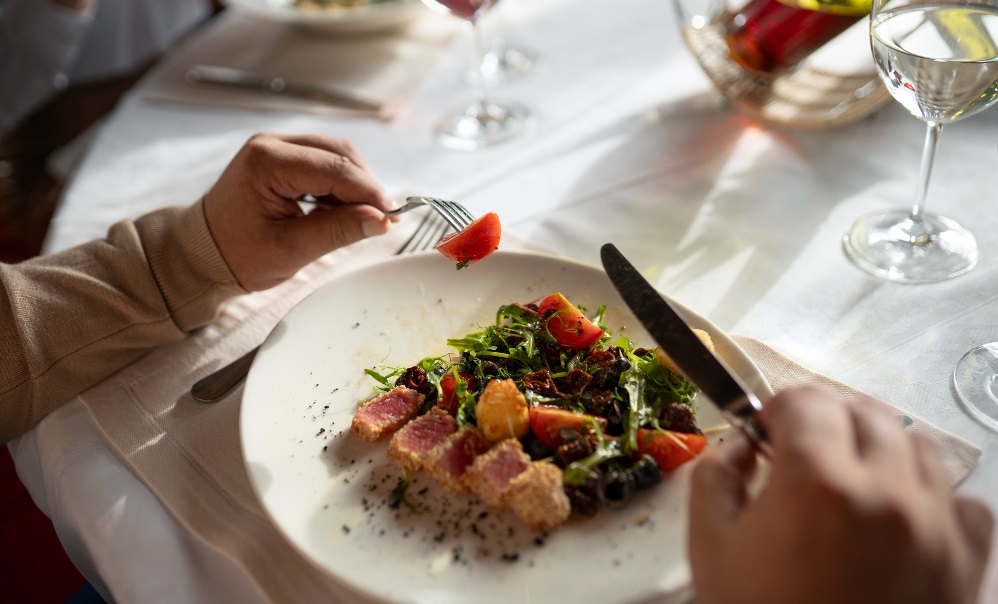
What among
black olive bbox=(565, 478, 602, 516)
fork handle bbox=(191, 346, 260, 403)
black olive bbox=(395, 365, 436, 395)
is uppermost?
black olive bbox=(395, 365, 436, 395)

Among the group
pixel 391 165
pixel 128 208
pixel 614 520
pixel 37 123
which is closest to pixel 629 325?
pixel 614 520

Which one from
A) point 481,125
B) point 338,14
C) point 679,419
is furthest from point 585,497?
point 338,14

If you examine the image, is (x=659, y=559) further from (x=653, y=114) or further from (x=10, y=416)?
(x=653, y=114)

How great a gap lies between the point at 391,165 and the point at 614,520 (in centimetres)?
107

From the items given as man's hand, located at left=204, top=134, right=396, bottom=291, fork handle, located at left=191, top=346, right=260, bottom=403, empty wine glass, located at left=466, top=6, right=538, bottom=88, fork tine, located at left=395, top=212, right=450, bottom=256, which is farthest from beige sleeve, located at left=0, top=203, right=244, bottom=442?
empty wine glass, located at left=466, top=6, right=538, bottom=88

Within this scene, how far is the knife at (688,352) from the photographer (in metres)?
0.78

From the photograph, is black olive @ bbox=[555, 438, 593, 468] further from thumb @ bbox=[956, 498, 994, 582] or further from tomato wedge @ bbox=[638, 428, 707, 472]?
thumb @ bbox=[956, 498, 994, 582]

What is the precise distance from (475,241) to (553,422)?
301 millimetres

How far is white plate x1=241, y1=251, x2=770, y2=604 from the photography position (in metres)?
0.75

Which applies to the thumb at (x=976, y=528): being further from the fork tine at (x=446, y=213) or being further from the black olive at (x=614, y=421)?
the fork tine at (x=446, y=213)

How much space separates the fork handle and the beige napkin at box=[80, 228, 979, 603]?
0.01 meters

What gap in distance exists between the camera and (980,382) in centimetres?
100

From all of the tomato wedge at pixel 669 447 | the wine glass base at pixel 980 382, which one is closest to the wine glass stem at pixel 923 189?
the wine glass base at pixel 980 382

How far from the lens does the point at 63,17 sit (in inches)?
103
